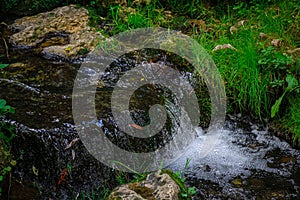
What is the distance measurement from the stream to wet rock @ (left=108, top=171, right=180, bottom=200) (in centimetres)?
69

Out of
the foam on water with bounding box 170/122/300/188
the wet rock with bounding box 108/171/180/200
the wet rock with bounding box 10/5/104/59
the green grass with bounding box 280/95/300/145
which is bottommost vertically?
the foam on water with bounding box 170/122/300/188

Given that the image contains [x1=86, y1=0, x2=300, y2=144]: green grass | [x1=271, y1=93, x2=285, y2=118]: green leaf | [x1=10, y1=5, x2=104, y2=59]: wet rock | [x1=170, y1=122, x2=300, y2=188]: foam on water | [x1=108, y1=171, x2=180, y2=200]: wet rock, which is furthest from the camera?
[x1=10, y1=5, x2=104, y2=59]: wet rock

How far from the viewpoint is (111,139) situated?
3.25 metres

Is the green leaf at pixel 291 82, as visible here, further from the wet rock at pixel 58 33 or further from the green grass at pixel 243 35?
the wet rock at pixel 58 33

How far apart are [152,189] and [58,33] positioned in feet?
11.5

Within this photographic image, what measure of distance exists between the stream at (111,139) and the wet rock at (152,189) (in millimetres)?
692

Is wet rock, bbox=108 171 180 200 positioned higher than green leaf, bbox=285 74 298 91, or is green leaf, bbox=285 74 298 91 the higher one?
green leaf, bbox=285 74 298 91

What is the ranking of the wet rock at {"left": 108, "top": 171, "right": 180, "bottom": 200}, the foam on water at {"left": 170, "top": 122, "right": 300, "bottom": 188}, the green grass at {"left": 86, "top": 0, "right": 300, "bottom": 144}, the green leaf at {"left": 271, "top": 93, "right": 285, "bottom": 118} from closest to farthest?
1. the wet rock at {"left": 108, "top": 171, "right": 180, "bottom": 200}
2. the foam on water at {"left": 170, "top": 122, "right": 300, "bottom": 188}
3. the green leaf at {"left": 271, "top": 93, "right": 285, "bottom": 118}
4. the green grass at {"left": 86, "top": 0, "right": 300, "bottom": 144}

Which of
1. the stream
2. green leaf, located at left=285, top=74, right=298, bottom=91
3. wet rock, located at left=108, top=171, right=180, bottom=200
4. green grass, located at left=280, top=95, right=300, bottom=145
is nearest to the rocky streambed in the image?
the stream

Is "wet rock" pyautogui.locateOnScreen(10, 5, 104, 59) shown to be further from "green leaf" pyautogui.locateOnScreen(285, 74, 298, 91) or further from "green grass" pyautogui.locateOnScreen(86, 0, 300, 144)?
"green leaf" pyautogui.locateOnScreen(285, 74, 298, 91)

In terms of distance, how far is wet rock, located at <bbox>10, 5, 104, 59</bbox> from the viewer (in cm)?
490

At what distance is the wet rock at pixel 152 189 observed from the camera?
2393mm

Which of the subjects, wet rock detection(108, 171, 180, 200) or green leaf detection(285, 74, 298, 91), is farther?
green leaf detection(285, 74, 298, 91)

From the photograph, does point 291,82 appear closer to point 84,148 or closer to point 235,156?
point 235,156
